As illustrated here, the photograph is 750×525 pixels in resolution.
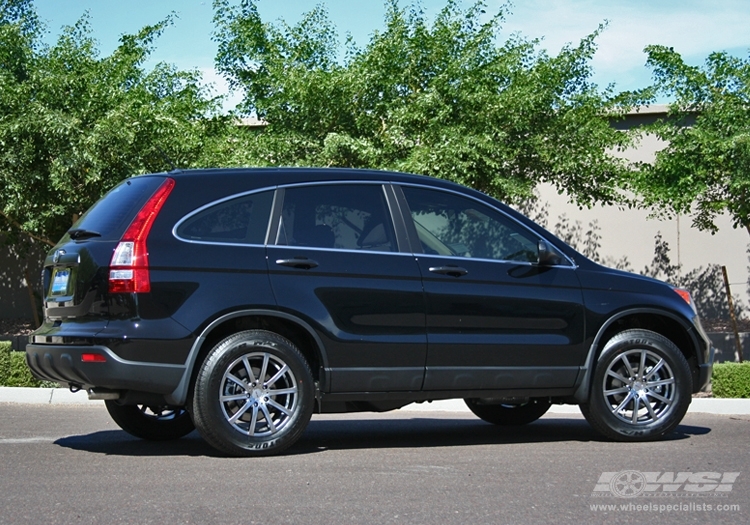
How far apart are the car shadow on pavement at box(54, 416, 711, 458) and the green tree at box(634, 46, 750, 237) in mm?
8170

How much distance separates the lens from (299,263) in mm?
6652

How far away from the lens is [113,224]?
258 inches

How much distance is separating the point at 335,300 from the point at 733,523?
2859mm

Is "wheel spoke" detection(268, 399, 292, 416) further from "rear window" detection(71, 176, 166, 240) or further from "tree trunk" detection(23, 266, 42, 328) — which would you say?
"tree trunk" detection(23, 266, 42, 328)

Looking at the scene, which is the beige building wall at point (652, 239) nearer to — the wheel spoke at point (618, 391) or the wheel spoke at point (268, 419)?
the wheel spoke at point (618, 391)

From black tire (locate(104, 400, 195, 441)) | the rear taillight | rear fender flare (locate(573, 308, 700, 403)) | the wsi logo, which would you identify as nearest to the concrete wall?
black tire (locate(104, 400, 195, 441))

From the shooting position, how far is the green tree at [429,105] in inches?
628

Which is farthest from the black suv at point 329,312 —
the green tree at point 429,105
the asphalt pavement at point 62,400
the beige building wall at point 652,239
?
the beige building wall at point 652,239

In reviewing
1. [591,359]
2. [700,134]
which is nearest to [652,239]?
[700,134]

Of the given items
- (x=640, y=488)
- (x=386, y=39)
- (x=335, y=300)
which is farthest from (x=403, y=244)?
(x=386, y=39)

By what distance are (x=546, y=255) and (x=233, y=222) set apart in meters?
2.18

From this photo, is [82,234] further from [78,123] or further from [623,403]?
[78,123]

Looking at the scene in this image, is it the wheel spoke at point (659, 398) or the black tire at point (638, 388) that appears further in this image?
the wheel spoke at point (659, 398)

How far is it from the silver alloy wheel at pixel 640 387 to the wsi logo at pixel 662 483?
140 centimetres
